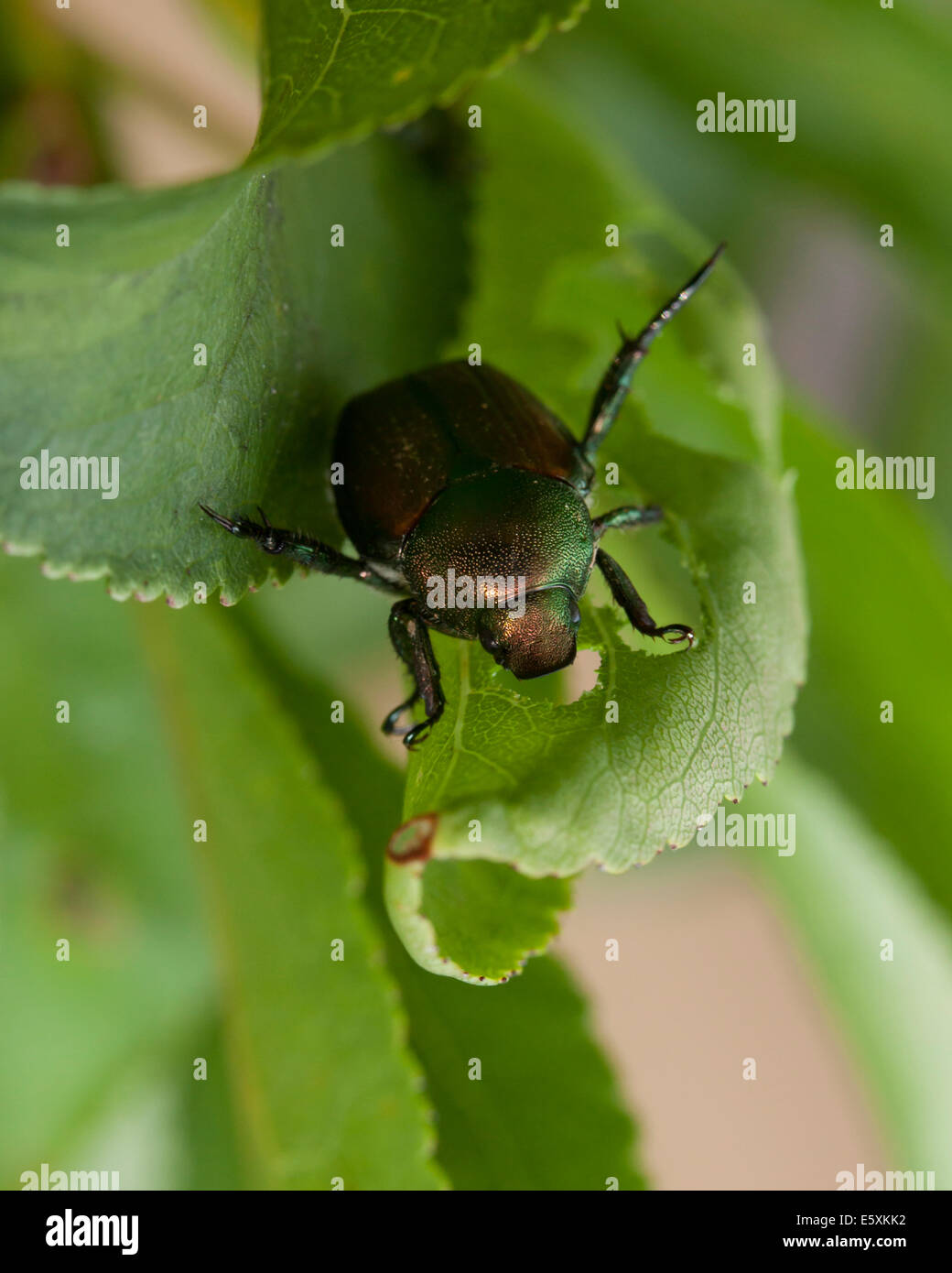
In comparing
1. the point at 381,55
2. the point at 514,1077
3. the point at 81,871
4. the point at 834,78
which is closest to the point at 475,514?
the point at 381,55

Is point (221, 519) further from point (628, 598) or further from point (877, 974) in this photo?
point (877, 974)

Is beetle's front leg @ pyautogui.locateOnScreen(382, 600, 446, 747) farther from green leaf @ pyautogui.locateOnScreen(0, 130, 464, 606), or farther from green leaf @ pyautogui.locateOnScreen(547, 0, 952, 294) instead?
green leaf @ pyautogui.locateOnScreen(547, 0, 952, 294)

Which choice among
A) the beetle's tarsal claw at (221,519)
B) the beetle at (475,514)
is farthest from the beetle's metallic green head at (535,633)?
the beetle's tarsal claw at (221,519)

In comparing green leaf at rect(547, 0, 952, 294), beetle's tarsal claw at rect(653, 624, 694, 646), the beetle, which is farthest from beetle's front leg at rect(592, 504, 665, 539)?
green leaf at rect(547, 0, 952, 294)

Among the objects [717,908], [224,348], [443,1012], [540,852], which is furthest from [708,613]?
[717,908]

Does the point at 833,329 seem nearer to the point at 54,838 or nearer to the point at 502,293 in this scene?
the point at 502,293

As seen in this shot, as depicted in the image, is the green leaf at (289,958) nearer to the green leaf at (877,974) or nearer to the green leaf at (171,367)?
the green leaf at (171,367)
